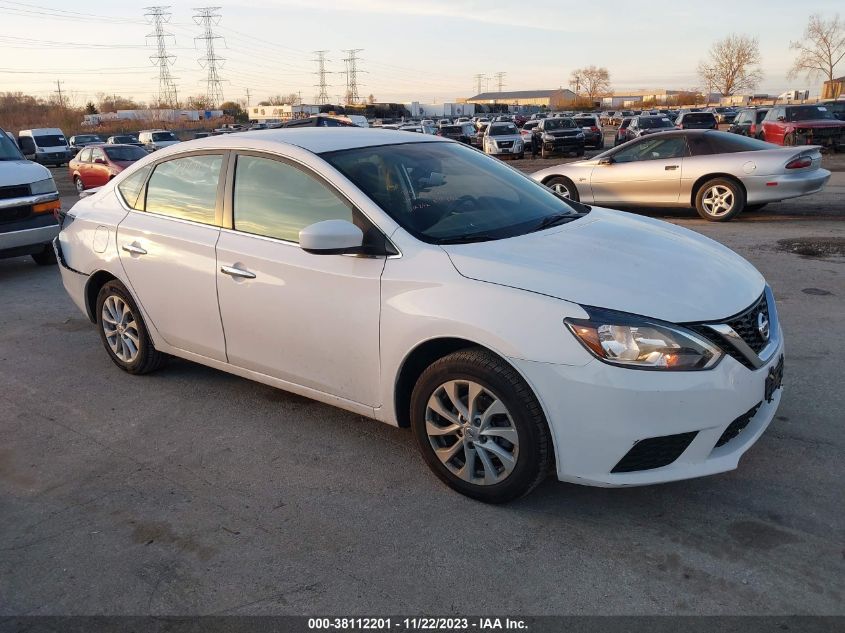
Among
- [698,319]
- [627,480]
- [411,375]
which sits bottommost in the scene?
[627,480]

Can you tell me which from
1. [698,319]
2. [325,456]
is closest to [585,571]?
[698,319]

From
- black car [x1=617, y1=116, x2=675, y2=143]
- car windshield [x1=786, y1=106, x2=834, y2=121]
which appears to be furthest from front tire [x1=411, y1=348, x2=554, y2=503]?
black car [x1=617, y1=116, x2=675, y2=143]

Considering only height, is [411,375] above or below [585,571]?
above

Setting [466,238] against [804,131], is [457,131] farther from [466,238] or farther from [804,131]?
[466,238]

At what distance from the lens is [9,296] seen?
7996 mm

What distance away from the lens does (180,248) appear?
442cm

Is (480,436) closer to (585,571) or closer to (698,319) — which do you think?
(585,571)

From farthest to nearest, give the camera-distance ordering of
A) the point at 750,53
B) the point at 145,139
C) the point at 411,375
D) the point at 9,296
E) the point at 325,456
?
the point at 750,53, the point at 145,139, the point at 9,296, the point at 325,456, the point at 411,375

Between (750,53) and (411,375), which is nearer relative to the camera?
(411,375)

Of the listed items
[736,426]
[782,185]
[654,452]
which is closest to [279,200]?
[654,452]

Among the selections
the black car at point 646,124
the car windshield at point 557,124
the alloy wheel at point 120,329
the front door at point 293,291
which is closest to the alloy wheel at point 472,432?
the front door at point 293,291

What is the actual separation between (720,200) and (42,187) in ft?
31.3

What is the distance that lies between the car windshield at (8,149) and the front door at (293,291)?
6908mm

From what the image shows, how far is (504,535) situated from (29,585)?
1.99 metres
